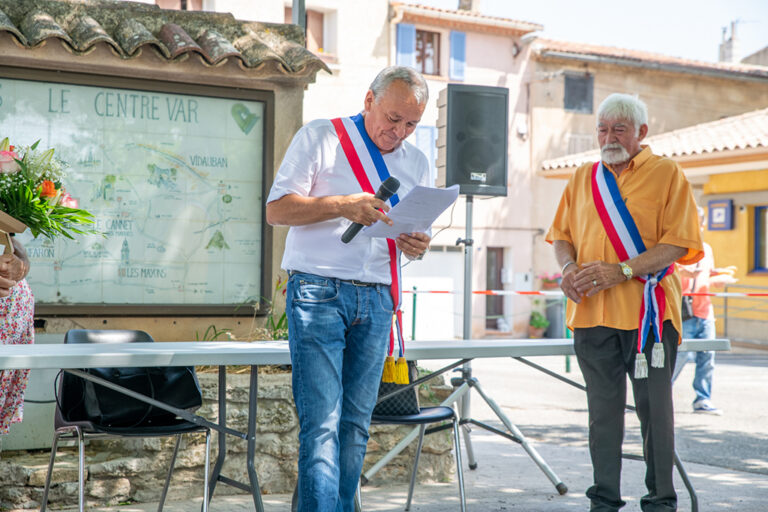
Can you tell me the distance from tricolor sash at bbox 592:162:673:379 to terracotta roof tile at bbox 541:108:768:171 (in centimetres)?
1178

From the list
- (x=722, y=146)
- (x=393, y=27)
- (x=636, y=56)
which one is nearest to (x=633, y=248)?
(x=722, y=146)

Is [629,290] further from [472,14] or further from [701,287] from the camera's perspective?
[472,14]

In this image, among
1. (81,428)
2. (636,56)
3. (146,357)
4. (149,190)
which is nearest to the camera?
(146,357)

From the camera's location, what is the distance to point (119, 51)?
18.8 feet

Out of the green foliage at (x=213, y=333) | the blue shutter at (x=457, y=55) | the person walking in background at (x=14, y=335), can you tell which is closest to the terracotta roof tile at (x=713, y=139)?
the blue shutter at (x=457, y=55)

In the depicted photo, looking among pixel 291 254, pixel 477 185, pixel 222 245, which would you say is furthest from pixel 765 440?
pixel 291 254

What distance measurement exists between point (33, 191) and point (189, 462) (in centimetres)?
195

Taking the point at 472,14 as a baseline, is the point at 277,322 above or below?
below

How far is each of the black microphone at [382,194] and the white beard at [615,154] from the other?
147cm

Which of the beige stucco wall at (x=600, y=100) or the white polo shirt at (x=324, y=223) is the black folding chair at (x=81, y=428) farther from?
the beige stucco wall at (x=600, y=100)

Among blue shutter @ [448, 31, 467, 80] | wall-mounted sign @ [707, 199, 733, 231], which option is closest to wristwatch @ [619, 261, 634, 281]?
wall-mounted sign @ [707, 199, 733, 231]

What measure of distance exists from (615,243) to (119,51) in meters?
3.29

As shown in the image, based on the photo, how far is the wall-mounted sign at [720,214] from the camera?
→ 17.7 meters

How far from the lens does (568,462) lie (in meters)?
6.30
